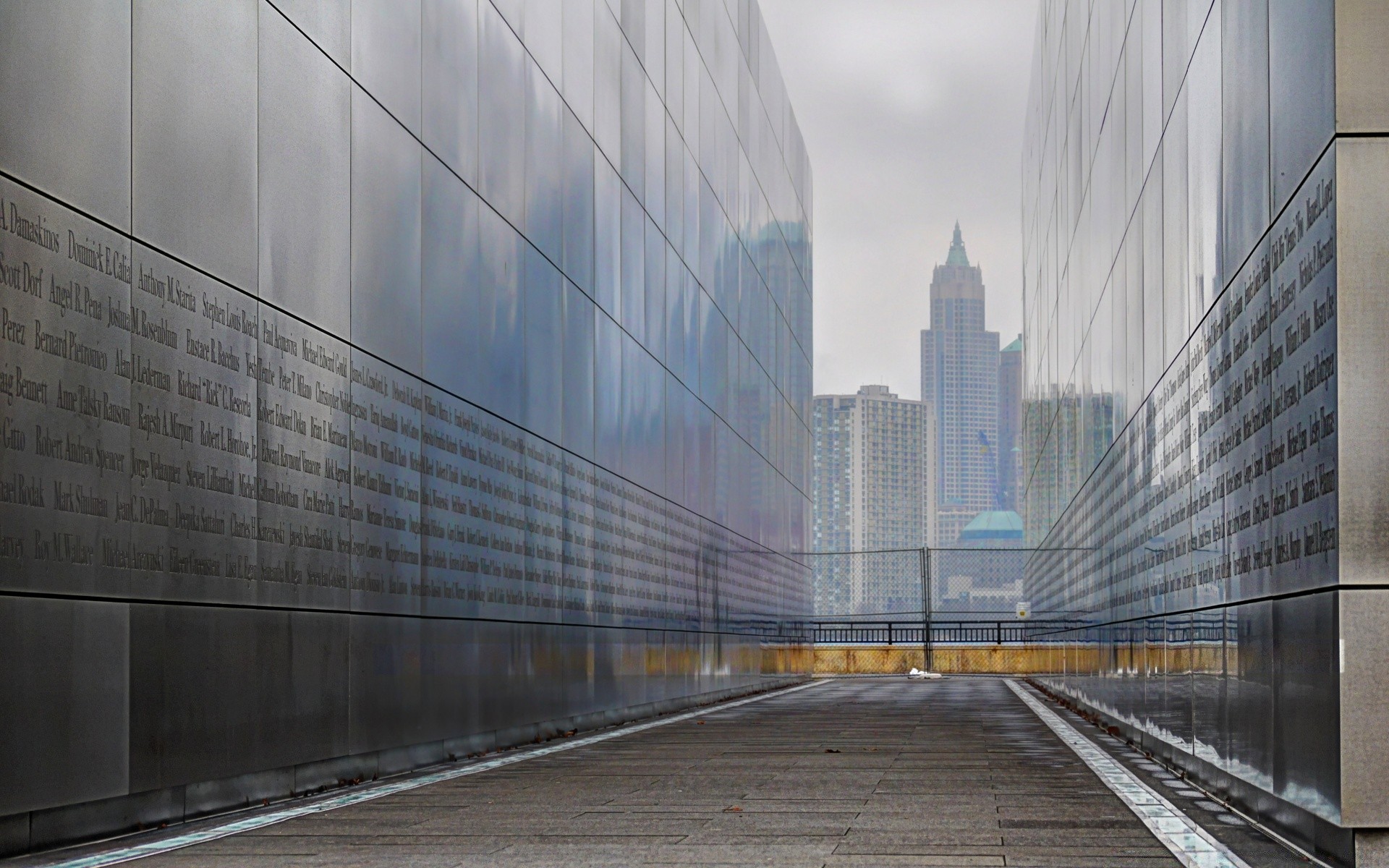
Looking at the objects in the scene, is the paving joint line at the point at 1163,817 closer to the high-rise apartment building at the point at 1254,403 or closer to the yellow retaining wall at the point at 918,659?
the high-rise apartment building at the point at 1254,403

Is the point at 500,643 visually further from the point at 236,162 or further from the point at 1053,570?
the point at 1053,570

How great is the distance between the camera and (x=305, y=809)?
9.70 m

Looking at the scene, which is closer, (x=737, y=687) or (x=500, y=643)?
(x=500, y=643)

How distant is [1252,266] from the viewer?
28.9 feet

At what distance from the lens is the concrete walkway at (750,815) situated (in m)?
7.59

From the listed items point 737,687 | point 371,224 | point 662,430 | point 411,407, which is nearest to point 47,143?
point 371,224

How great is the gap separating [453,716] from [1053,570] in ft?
67.8

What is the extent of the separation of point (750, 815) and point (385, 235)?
569 cm

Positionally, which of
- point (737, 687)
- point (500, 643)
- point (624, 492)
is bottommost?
point (737, 687)

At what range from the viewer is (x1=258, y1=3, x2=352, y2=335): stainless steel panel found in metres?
10.5

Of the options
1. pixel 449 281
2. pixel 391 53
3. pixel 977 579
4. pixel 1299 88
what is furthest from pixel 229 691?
pixel 977 579

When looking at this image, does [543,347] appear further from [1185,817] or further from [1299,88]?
[1299,88]

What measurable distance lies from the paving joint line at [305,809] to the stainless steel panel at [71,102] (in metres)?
3.30

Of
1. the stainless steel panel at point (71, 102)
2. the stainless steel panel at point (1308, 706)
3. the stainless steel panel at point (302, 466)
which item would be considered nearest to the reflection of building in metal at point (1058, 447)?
the stainless steel panel at point (302, 466)
